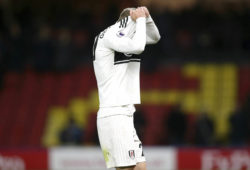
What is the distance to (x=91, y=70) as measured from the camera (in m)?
16.3

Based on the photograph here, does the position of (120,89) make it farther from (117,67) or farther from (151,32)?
(151,32)

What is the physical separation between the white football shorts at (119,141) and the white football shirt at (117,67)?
14 centimetres

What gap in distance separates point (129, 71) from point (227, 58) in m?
10.5

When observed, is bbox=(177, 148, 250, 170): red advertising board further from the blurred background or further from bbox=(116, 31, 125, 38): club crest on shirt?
bbox=(116, 31, 125, 38): club crest on shirt

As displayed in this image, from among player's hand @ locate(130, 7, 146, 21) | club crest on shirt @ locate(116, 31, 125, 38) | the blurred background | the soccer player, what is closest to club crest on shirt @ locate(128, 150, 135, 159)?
the soccer player

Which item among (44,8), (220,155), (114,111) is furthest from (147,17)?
(44,8)

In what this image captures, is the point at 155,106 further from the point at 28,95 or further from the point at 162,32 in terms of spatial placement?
the point at 28,95

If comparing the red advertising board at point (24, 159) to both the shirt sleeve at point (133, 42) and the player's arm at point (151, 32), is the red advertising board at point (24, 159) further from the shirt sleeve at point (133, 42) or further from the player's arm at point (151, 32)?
the shirt sleeve at point (133, 42)

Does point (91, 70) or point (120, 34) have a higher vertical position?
point (91, 70)

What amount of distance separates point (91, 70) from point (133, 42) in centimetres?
1089

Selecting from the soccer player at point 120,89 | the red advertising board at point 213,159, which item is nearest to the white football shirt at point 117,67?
the soccer player at point 120,89

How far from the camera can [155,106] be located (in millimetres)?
15641

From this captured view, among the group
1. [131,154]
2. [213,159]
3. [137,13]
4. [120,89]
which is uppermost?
[137,13]

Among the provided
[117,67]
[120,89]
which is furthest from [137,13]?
[120,89]
